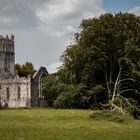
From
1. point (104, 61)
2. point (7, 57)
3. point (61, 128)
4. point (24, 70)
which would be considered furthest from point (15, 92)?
point (61, 128)

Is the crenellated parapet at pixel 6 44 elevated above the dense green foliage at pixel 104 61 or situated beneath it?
elevated above

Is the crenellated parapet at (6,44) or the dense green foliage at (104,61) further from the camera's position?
the crenellated parapet at (6,44)

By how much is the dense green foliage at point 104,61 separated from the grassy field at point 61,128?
16290mm

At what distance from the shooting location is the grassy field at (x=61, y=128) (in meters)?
33.2

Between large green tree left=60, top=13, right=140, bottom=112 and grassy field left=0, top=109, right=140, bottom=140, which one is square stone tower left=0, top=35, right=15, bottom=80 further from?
grassy field left=0, top=109, right=140, bottom=140

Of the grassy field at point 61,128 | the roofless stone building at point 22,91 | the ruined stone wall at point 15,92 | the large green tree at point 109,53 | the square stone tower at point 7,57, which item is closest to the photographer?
the grassy field at point 61,128

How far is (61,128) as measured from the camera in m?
36.4

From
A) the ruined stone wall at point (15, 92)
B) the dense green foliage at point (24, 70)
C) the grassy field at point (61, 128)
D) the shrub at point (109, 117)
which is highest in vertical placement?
the dense green foliage at point (24, 70)

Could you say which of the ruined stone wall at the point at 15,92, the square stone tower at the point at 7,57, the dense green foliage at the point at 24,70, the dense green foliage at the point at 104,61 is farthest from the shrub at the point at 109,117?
the dense green foliage at the point at 24,70

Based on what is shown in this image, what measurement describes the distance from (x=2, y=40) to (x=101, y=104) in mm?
49929

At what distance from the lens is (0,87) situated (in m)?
94.3

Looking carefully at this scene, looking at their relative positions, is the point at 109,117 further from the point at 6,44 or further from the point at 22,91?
the point at 6,44

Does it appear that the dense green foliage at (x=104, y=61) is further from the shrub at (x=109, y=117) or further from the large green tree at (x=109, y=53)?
the shrub at (x=109, y=117)

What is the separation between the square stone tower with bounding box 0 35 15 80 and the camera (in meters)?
105
